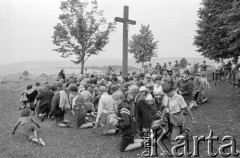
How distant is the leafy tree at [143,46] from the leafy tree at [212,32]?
8559 millimetres

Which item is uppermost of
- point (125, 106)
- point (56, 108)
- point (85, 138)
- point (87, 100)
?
point (125, 106)

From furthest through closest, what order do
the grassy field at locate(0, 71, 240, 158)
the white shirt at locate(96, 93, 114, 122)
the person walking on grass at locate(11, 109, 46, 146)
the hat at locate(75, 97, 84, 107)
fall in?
the hat at locate(75, 97, 84, 107)
the white shirt at locate(96, 93, 114, 122)
the person walking on grass at locate(11, 109, 46, 146)
the grassy field at locate(0, 71, 240, 158)

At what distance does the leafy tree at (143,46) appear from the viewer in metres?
29.8

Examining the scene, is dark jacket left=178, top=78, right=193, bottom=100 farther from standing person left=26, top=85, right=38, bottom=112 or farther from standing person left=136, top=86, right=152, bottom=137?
standing person left=26, top=85, right=38, bottom=112

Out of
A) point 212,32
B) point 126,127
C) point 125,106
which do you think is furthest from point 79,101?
point 212,32

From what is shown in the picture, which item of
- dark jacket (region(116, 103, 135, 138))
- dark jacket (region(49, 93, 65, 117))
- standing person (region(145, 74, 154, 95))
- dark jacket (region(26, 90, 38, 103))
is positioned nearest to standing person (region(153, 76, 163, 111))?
standing person (region(145, 74, 154, 95))

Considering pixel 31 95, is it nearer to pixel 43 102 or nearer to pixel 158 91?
pixel 43 102

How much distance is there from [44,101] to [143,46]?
70.3 feet

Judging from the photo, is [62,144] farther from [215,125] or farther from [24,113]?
[215,125]

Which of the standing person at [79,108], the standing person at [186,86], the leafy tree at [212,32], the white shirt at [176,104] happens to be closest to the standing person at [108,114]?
the standing person at [79,108]

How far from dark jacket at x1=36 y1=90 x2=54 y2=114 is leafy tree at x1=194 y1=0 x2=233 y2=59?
15031 mm

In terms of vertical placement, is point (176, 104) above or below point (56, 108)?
above

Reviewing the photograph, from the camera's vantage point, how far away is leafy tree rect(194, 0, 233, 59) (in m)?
19.2

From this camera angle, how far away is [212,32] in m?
20.6
